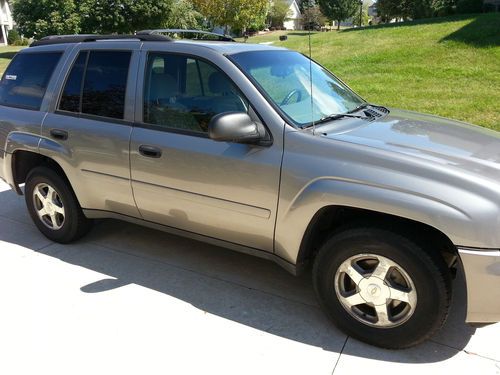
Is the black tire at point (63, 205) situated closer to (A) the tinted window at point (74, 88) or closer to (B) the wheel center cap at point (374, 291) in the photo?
(A) the tinted window at point (74, 88)

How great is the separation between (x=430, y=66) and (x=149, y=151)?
1075 cm

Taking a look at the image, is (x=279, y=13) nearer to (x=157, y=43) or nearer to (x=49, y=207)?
(x=49, y=207)

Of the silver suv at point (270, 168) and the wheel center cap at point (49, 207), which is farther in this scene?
the wheel center cap at point (49, 207)

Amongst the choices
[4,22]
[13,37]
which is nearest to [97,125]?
[13,37]

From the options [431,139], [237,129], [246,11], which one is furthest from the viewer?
[246,11]

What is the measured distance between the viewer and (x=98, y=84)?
404 centimetres

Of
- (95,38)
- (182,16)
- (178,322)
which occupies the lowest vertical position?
(178,322)

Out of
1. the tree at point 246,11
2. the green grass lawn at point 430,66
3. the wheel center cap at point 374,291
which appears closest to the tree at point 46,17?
the tree at point 246,11

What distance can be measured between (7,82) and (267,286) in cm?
310

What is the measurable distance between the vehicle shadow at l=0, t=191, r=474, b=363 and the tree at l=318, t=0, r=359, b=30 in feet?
192

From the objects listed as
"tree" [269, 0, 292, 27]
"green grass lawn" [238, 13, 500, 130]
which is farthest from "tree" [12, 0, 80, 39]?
"tree" [269, 0, 292, 27]

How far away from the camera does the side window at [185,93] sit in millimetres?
3471

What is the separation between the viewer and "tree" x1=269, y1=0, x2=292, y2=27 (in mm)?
72875

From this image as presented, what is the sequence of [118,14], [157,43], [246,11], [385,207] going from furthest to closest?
[246,11] → [118,14] → [157,43] → [385,207]
